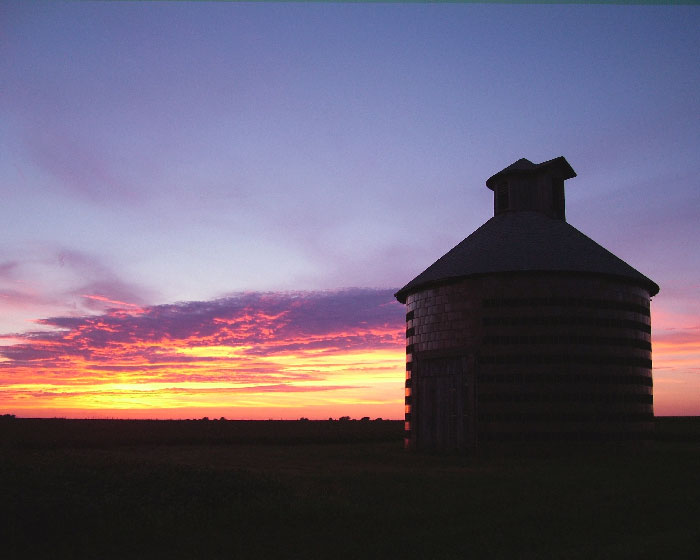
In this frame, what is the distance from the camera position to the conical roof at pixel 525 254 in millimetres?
23281

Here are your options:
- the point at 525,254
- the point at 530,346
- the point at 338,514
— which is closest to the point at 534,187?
the point at 525,254

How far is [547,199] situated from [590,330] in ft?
22.4

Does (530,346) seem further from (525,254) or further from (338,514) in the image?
(338,514)

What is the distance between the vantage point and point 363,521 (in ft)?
35.5

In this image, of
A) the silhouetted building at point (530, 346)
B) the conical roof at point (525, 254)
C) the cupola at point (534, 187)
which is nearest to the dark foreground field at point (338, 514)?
the silhouetted building at point (530, 346)

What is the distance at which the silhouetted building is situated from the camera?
73.0 ft

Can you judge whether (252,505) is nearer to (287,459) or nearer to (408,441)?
(287,459)

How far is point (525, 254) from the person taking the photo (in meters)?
23.8

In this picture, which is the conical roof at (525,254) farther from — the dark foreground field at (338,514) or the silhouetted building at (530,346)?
the dark foreground field at (338,514)

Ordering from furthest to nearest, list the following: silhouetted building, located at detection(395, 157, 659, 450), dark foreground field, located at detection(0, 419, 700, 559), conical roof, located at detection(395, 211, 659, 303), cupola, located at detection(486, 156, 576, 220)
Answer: cupola, located at detection(486, 156, 576, 220) < conical roof, located at detection(395, 211, 659, 303) < silhouetted building, located at detection(395, 157, 659, 450) < dark foreground field, located at detection(0, 419, 700, 559)

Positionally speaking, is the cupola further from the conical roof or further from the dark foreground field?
the dark foreground field

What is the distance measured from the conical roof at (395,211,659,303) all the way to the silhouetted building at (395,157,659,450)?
0.06 metres

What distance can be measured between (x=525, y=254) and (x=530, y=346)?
3.29m

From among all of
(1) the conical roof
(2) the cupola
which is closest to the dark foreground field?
(1) the conical roof
